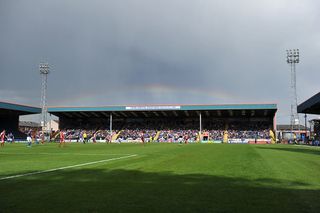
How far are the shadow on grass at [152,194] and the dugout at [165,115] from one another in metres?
71.7

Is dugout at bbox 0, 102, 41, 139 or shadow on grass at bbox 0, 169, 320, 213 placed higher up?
dugout at bbox 0, 102, 41, 139

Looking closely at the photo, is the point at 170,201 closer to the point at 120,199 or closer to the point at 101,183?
the point at 120,199

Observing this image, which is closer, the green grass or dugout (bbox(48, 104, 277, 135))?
the green grass

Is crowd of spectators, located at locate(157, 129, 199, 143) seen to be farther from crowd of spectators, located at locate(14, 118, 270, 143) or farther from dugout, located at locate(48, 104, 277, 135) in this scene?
dugout, located at locate(48, 104, 277, 135)

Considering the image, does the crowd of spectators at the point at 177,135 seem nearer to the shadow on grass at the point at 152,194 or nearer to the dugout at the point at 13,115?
the dugout at the point at 13,115

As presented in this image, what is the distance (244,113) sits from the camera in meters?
88.7

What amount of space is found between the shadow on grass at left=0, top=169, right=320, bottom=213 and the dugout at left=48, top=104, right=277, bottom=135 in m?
71.7

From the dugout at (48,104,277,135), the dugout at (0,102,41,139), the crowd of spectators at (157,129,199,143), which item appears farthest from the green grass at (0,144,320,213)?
the dugout at (48,104,277,135)

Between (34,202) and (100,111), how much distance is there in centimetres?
8307

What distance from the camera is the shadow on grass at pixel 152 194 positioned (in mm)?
6703

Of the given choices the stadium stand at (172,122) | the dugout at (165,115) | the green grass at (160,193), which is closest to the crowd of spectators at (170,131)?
the stadium stand at (172,122)

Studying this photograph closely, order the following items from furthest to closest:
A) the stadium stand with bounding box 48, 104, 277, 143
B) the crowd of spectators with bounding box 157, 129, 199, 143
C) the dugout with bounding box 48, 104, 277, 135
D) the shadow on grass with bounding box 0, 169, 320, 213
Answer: the dugout with bounding box 48, 104, 277, 135
the stadium stand with bounding box 48, 104, 277, 143
the crowd of spectators with bounding box 157, 129, 199, 143
the shadow on grass with bounding box 0, 169, 320, 213

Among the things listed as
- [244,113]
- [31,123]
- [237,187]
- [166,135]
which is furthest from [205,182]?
[31,123]

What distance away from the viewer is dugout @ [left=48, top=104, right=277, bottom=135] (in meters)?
82.8
